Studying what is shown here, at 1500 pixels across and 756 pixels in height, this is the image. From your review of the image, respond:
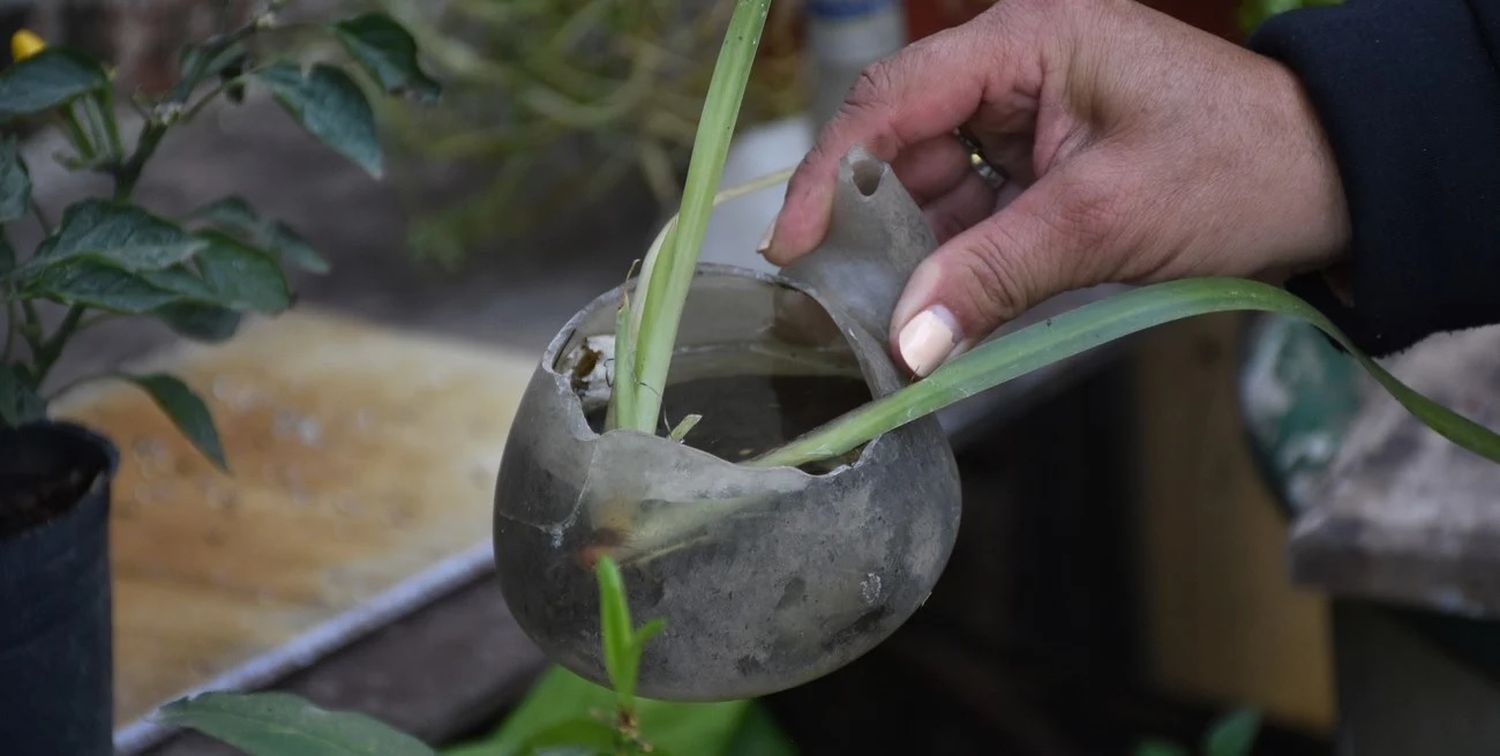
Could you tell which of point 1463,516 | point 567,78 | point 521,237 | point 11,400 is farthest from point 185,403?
point 521,237

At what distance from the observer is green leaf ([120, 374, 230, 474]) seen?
0.67 meters

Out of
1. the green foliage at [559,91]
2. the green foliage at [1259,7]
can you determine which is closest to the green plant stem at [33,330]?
the green foliage at [1259,7]

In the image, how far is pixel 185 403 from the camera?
2.22ft

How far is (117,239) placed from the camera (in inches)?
22.6

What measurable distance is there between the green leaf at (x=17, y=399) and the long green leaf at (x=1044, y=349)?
283mm

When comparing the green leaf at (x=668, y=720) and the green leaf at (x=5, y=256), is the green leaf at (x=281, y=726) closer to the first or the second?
the green leaf at (x=5, y=256)

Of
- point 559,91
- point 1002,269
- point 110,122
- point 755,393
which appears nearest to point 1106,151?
point 1002,269

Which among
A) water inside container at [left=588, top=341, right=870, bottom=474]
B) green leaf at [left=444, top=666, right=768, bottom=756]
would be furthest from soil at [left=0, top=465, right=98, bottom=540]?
green leaf at [left=444, top=666, right=768, bottom=756]

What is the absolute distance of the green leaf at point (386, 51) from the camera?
2.24 ft

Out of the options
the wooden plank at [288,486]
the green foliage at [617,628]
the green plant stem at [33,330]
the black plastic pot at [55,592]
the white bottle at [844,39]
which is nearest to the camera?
the green foliage at [617,628]

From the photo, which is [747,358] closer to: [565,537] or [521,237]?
[565,537]

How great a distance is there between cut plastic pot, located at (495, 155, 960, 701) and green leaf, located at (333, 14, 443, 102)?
172 millimetres

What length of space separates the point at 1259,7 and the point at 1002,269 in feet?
2.34

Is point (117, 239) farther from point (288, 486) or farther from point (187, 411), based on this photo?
point (288, 486)
